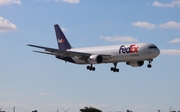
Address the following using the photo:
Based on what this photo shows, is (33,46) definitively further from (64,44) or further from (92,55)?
(64,44)

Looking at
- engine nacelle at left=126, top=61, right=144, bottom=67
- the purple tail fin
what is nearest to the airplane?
engine nacelle at left=126, top=61, right=144, bottom=67

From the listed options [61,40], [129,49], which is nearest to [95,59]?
[129,49]

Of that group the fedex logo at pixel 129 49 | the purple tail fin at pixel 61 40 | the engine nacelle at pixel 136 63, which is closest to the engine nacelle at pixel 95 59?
the fedex logo at pixel 129 49

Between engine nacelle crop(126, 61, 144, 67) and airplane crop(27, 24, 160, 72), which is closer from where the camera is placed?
airplane crop(27, 24, 160, 72)

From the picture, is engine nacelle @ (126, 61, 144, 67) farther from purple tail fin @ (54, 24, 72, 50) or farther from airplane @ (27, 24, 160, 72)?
purple tail fin @ (54, 24, 72, 50)

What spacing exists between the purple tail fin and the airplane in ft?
17.4

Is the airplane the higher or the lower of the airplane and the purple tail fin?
the lower

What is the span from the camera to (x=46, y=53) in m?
114

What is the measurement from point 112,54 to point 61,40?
23.6 m

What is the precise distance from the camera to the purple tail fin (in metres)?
128

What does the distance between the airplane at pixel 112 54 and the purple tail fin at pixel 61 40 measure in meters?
5.31

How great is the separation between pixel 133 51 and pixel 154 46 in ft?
13.4

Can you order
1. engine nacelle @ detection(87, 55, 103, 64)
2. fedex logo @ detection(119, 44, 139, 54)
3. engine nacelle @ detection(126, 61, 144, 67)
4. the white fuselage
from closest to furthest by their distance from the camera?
the white fuselage
fedex logo @ detection(119, 44, 139, 54)
engine nacelle @ detection(87, 55, 103, 64)
engine nacelle @ detection(126, 61, 144, 67)

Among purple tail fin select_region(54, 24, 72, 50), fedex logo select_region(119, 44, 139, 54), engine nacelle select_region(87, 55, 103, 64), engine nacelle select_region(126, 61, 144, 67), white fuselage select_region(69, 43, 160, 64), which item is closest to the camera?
white fuselage select_region(69, 43, 160, 64)
